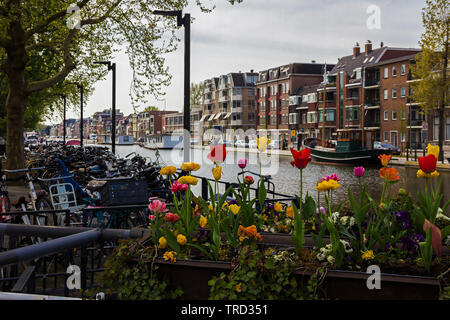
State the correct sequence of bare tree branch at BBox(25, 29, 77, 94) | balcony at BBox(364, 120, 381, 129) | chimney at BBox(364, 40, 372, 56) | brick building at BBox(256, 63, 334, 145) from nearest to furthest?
bare tree branch at BBox(25, 29, 77, 94)
balcony at BBox(364, 120, 381, 129)
chimney at BBox(364, 40, 372, 56)
brick building at BBox(256, 63, 334, 145)

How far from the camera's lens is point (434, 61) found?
3634 cm

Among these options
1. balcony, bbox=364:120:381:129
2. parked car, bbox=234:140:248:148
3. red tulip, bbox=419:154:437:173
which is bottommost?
red tulip, bbox=419:154:437:173

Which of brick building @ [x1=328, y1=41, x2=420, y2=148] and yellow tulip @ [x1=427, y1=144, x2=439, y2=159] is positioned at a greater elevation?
brick building @ [x1=328, y1=41, x2=420, y2=148]

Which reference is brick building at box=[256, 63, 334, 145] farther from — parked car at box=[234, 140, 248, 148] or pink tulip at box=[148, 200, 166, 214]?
pink tulip at box=[148, 200, 166, 214]

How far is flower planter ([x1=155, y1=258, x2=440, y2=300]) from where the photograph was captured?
2.56m

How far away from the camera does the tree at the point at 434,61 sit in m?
34.8

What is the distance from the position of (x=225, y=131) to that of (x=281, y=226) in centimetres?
10800

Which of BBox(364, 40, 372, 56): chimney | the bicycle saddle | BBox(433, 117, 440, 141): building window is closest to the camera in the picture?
the bicycle saddle

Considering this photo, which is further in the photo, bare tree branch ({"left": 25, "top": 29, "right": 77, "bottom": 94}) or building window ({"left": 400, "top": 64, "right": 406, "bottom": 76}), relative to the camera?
building window ({"left": 400, "top": 64, "right": 406, "bottom": 76})

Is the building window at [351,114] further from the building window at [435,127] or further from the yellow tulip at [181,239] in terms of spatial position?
the yellow tulip at [181,239]

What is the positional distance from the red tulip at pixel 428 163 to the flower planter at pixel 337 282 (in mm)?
968

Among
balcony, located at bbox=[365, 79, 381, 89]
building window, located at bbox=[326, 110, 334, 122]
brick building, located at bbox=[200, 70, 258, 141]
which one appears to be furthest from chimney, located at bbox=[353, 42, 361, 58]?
brick building, located at bbox=[200, 70, 258, 141]

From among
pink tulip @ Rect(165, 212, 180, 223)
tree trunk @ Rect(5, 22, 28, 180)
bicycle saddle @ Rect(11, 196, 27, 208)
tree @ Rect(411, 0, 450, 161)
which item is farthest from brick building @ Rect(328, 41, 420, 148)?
pink tulip @ Rect(165, 212, 180, 223)

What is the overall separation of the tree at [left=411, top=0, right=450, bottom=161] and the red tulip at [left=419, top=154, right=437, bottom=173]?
3494cm
